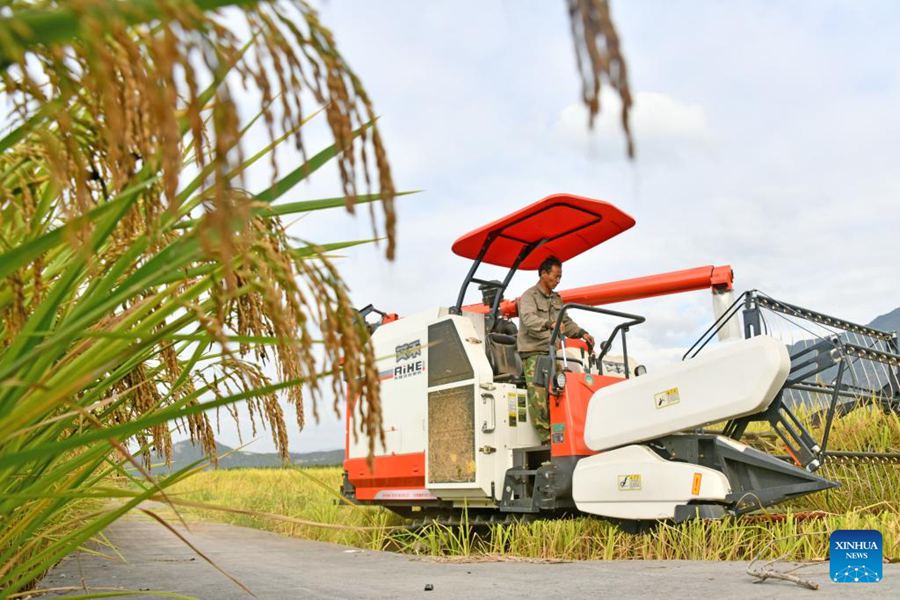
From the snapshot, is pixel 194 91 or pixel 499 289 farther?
pixel 499 289

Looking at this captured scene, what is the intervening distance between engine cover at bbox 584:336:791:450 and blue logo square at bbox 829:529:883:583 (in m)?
1.16

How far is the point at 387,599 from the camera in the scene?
370cm

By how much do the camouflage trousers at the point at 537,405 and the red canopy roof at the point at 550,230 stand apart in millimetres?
1103

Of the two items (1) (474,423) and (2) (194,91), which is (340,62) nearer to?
(2) (194,91)

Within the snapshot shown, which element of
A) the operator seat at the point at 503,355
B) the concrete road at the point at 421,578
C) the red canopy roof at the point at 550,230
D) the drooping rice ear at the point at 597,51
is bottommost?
the concrete road at the point at 421,578

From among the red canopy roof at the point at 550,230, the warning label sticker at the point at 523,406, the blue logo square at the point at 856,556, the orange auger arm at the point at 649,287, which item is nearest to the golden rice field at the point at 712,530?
the blue logo square at the point at 856,556

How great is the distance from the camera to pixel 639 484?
577 centimetres

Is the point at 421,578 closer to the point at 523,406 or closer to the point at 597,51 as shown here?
the point at 523,406

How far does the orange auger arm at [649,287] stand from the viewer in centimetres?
724

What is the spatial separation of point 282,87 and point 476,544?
7251 mm

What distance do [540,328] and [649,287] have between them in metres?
1.46

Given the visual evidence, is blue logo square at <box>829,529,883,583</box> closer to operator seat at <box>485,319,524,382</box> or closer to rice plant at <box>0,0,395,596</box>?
rice plant at <box>0,0,395,596</box>

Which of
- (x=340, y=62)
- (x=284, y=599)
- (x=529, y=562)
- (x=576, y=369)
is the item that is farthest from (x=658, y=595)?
(x=576, y=369)

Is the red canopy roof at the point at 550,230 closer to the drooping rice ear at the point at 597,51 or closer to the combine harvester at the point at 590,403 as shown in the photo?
the combine harvester at the point at 590,403
